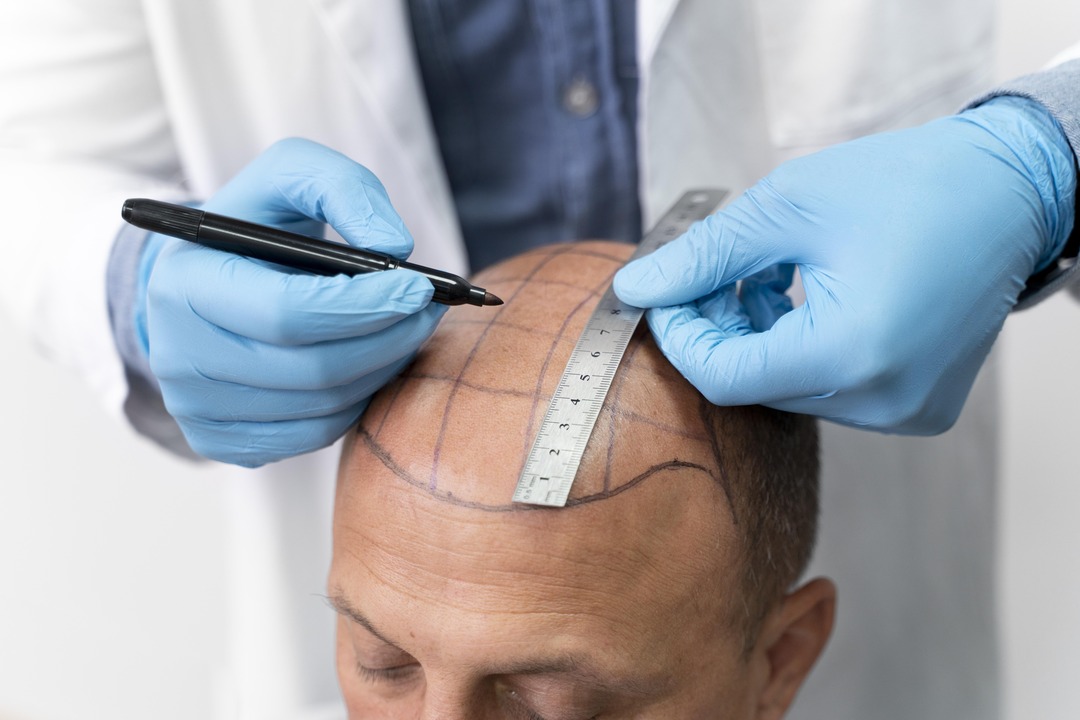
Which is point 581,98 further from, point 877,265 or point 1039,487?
point 1039,487

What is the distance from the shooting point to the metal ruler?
1136mm

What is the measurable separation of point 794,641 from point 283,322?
89 centimetres

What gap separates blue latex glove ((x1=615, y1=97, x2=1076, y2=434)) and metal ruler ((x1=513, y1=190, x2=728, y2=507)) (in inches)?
2.0

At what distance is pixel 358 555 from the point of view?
1247mm

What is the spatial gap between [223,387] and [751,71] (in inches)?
43.7

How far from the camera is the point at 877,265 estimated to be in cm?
118

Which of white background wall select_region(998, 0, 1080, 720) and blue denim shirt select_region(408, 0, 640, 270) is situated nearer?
blue denim shirt select_region(408, 0, 640, 270)

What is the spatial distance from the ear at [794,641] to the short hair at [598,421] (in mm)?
44

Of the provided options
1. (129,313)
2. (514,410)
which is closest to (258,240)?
(514,410)

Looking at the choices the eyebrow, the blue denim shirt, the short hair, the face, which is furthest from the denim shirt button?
the eyebrow

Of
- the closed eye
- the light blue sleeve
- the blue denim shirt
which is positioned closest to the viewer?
the closed eye

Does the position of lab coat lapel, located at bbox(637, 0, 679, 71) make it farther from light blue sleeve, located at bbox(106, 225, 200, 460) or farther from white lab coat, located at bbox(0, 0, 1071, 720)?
light blue sleeve, located at bbox(106, 225, 200, 460)

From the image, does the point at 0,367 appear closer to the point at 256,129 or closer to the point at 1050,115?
the point at 256,129

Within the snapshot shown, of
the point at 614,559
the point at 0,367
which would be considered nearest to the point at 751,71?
the point at 614,559
